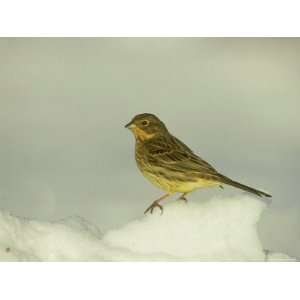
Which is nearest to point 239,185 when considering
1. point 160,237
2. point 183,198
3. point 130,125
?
point 183,198

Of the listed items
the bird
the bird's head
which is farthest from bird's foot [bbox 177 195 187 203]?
the bird's head

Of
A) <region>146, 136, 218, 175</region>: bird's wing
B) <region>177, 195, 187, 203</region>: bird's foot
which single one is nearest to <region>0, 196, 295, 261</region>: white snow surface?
<region>177, 195, 187, 203</region>: bird's foot

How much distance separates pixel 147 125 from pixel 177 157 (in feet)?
0.66

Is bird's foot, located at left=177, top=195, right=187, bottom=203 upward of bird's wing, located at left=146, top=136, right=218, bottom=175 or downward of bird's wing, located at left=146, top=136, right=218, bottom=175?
downward

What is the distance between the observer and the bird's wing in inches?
100

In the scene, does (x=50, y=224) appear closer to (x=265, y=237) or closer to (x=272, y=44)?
(x=265, y=237)

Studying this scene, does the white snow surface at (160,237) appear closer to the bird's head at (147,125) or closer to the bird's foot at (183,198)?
the bird's foot at (183,198)

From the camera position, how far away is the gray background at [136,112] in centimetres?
258

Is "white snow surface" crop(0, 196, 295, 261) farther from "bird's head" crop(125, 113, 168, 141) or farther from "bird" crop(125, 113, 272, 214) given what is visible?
"bird's head" crop(125, 113, 168, 141)

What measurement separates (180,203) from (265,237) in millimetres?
417

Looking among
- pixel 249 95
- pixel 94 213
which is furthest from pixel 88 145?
pixel 249 95

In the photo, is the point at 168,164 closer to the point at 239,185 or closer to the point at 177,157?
the point at 177,157

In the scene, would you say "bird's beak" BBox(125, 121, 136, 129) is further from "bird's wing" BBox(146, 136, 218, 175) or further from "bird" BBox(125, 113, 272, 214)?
"bird's wing" BBox(146, 136, 218, 175)

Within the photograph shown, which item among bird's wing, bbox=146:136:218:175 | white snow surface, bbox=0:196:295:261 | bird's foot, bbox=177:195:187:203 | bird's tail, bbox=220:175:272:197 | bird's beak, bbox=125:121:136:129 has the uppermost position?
bird's beak, bbox=125:121:136:129
